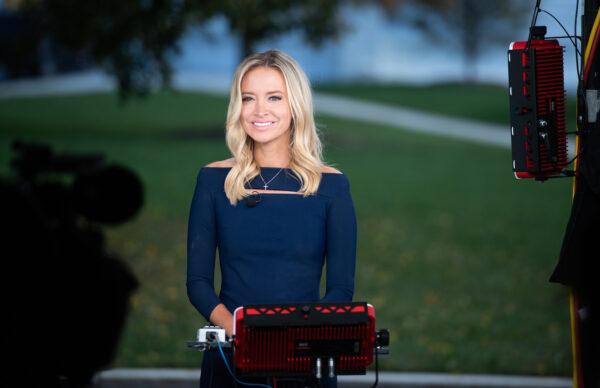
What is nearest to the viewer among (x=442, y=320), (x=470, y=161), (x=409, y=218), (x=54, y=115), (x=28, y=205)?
(x=28, y=205)

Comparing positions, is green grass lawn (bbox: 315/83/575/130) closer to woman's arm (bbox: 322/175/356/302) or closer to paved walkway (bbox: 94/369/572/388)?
paved walkway (bbox: 94/369/572/388)

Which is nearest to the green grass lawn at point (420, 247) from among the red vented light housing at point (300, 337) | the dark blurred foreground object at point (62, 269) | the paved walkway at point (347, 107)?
the dark blurred foreground object at point (62, 269)

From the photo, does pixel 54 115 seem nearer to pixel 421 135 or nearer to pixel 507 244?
pixel 421 135

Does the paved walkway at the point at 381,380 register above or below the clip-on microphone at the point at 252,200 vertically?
below

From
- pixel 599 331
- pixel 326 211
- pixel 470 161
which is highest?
pixel 470 161

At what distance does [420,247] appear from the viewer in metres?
15.9

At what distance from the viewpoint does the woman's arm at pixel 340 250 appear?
13.9 ft

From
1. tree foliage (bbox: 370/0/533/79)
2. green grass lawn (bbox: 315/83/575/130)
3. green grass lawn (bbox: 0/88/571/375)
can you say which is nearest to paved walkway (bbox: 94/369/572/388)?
green grass lawn (bbox: 0/88/571/375)

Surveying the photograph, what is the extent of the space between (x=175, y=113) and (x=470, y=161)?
13746 millimetres

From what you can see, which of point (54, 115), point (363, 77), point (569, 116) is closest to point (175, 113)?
point (54, 115)

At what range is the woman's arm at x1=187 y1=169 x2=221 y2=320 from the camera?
13.6 ft

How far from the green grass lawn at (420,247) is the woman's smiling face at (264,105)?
5.50m

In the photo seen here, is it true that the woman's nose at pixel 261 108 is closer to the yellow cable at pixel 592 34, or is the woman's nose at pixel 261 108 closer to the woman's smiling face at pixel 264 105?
the woman's smiling face at pixel 264 105

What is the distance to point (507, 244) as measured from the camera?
16.0m
